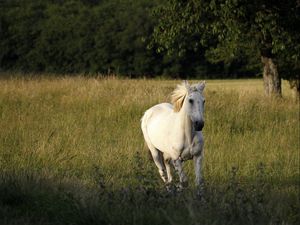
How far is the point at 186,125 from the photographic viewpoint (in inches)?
334

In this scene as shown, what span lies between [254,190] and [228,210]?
1.08m

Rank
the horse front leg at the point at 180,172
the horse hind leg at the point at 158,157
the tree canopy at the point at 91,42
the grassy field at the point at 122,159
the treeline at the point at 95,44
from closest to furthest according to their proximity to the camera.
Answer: the grassy field at the point at 122,159 < the horse front leg at the point at 180,172 < the horse hind leg at the point at 158,157 < the tree canopy at the point at 91,42 < the treeline at the point at 95,44

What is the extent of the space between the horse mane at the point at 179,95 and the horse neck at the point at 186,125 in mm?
118

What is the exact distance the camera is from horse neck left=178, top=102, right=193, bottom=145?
845 cm

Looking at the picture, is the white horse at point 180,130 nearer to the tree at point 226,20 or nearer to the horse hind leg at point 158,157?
the horse hind leg at point 158,157

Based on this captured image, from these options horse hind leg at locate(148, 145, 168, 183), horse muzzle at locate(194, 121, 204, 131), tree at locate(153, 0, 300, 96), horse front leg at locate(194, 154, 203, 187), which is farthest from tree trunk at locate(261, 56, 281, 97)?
horse muzzle at locate(194, 121, 204, 131)

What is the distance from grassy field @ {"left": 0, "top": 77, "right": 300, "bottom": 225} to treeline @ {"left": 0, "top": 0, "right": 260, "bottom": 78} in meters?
53.3

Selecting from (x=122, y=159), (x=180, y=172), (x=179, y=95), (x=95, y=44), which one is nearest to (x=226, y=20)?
(x=122, y=159)

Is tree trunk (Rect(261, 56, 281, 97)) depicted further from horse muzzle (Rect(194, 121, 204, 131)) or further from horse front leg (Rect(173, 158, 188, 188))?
horse muzzle (Rect(194, 121, 204, 131))

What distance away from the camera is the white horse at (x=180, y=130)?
8094 mm

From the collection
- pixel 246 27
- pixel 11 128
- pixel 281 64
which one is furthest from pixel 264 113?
pixel 281 64

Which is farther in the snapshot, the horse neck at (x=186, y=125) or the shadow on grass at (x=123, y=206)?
the horse neck at (x=186, y=125)

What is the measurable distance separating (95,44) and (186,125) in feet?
230

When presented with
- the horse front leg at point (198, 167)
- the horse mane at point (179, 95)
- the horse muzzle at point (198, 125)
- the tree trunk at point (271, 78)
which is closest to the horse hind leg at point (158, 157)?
the horse mane at point (179, 95)
